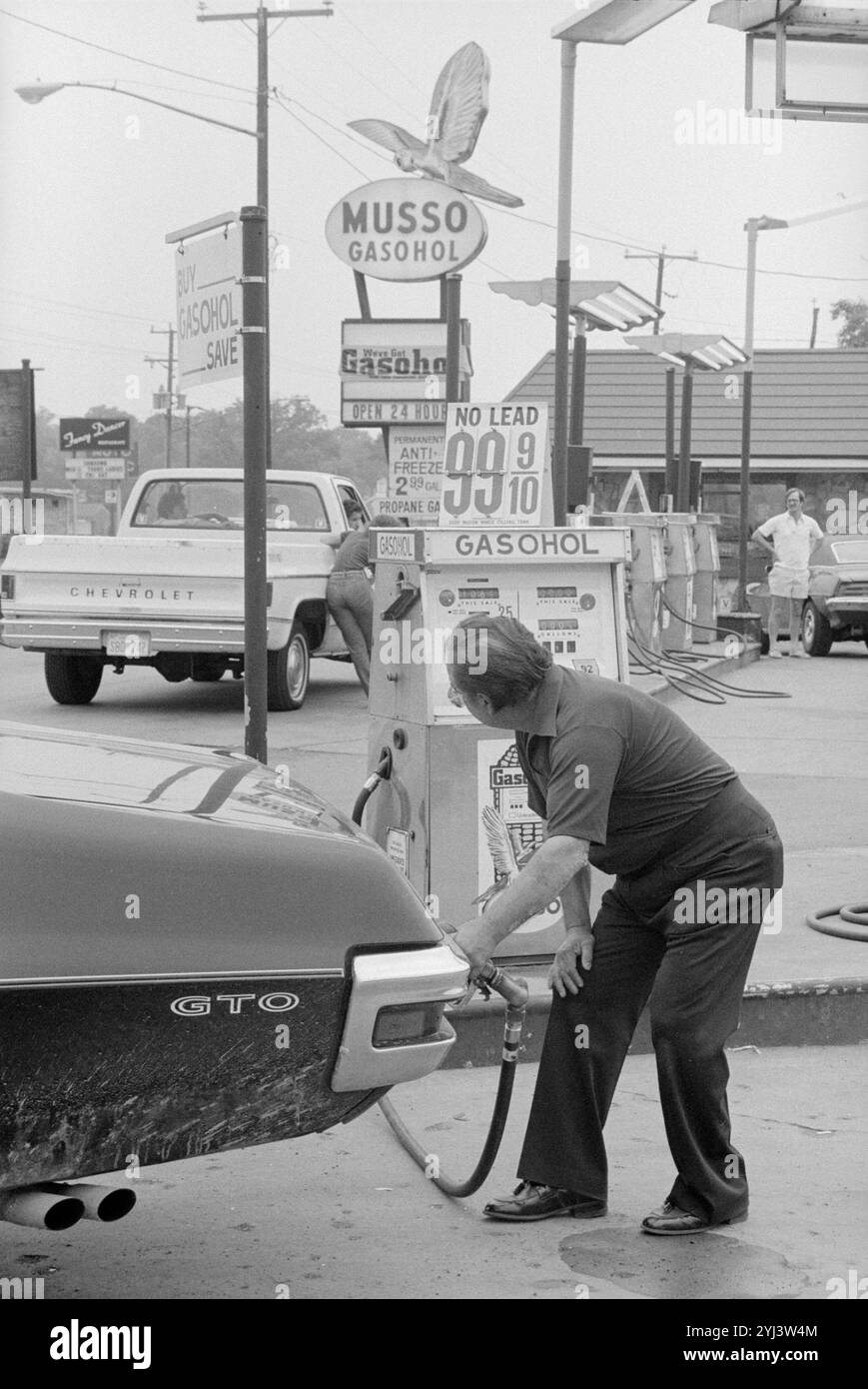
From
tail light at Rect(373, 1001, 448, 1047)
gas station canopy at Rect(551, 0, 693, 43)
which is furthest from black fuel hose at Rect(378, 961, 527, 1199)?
gas station canopy at Rect(551, 0, 693, 43)

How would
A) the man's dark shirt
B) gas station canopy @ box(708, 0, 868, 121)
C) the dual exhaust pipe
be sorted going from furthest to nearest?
gas station canopy @ box(708, 0, 868, 121) < the man's dark shirt < the dual exhaust pipe

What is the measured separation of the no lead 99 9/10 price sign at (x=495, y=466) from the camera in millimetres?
6707

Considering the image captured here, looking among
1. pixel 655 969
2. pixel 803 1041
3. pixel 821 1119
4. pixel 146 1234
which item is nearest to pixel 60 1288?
pixel 146 1234

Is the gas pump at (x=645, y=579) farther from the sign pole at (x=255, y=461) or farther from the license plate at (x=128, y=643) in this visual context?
the sign pole at (x=255, y=461)

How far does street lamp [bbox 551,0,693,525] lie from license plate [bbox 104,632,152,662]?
3701 millimetres

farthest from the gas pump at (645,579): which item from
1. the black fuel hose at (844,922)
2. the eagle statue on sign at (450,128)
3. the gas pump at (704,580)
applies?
the black fuel hose at (844,922)

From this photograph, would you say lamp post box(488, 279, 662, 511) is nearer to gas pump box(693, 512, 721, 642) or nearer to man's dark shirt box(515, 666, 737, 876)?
gas pump box(693, 512, 721, 642)

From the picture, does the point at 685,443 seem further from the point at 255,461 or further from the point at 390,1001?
the point at 390,1001

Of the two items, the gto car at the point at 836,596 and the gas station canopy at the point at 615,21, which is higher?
the gas station canopy at the point at 615,21

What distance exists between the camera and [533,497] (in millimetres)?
6703

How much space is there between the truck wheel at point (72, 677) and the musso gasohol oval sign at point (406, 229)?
7986 millimetres

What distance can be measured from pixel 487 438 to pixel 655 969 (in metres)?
3.09

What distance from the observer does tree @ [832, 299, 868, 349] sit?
78812mm

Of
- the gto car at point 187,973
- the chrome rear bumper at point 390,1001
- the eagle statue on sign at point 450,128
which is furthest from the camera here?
the eagle statue on sign at point 450,128
